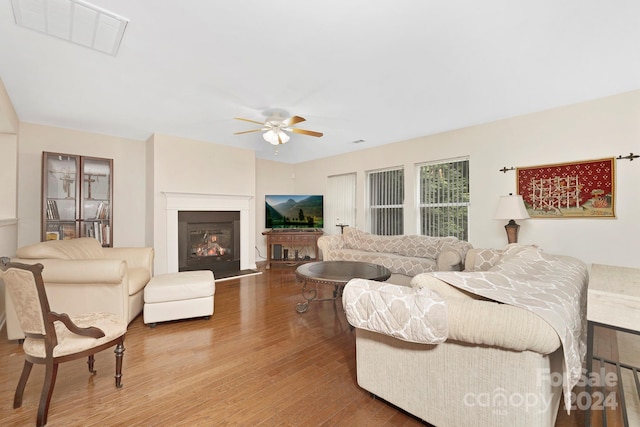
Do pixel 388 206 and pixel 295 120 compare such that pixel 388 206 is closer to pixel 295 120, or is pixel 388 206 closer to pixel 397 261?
pixel 397 261

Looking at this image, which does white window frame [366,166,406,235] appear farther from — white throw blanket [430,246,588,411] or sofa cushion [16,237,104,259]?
sofa cushion [16,237,104,259]

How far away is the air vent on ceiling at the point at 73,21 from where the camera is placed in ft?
5.96

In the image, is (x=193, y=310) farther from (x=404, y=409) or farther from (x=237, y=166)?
(x=237, y=166)

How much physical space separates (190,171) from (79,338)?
3.85 m

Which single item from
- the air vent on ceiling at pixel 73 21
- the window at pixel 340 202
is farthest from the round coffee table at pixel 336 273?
the window at pixel 340 202

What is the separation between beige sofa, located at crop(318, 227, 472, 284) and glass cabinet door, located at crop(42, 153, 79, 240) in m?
4.07

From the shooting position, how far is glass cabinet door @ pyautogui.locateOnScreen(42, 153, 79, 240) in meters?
4.07

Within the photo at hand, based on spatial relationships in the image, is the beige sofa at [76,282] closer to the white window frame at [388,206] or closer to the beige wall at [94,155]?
the beige wall at [94,155]

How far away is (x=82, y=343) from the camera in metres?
1.63

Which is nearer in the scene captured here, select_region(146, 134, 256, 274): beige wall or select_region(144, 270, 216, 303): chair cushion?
select_region(144, 270, 216, 303): chair cushion

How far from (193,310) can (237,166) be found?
11.0ft

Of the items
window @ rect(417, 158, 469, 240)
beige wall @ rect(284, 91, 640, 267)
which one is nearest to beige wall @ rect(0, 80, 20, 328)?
beige wall @ rect(284, 91, 640, 267)

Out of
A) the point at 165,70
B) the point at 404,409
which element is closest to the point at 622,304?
the point at 404,409

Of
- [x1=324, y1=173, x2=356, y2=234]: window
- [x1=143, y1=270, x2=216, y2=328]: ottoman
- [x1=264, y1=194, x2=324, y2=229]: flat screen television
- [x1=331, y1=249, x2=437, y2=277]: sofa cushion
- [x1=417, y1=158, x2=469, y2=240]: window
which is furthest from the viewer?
[x1=264, y1=194, x2=324, y2=229]: flat screen television
